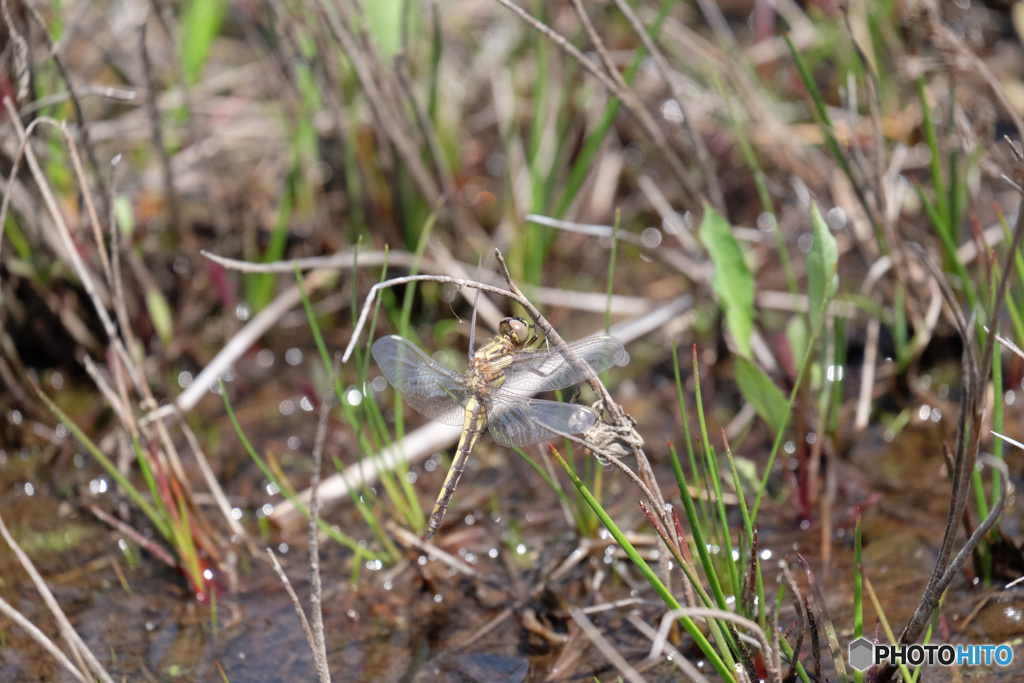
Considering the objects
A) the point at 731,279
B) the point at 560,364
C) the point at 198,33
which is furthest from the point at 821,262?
the point at 198,33

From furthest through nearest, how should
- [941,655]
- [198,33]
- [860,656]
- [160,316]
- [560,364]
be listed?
[198,33]
[160,316]
[560,364]
[941,655]
[860,656]

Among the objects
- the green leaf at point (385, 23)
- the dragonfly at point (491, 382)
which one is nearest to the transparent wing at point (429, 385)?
the dragonfly at point (491, 382)

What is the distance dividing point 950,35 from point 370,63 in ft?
6.72

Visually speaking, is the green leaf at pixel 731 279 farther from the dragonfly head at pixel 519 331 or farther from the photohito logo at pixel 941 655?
the photohito logo at pixel 941 655

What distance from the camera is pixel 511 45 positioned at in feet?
14.3

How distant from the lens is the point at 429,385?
7.39 feet

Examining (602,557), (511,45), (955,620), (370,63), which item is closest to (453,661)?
(602,557)

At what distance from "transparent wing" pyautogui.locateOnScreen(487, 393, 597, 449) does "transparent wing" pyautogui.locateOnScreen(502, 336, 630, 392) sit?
0.06 meters

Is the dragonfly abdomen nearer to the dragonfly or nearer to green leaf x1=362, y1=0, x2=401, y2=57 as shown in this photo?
the dragonfly

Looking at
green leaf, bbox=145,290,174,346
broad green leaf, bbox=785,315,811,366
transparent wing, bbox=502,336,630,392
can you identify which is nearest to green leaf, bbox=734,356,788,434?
broad green leaf, bbox=785,315,811,366

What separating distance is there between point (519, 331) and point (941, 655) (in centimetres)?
132

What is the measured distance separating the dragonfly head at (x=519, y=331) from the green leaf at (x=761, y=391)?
594 mm

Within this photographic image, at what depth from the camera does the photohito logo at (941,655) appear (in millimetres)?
1727

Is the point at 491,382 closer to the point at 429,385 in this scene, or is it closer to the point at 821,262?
the point at 429,385
